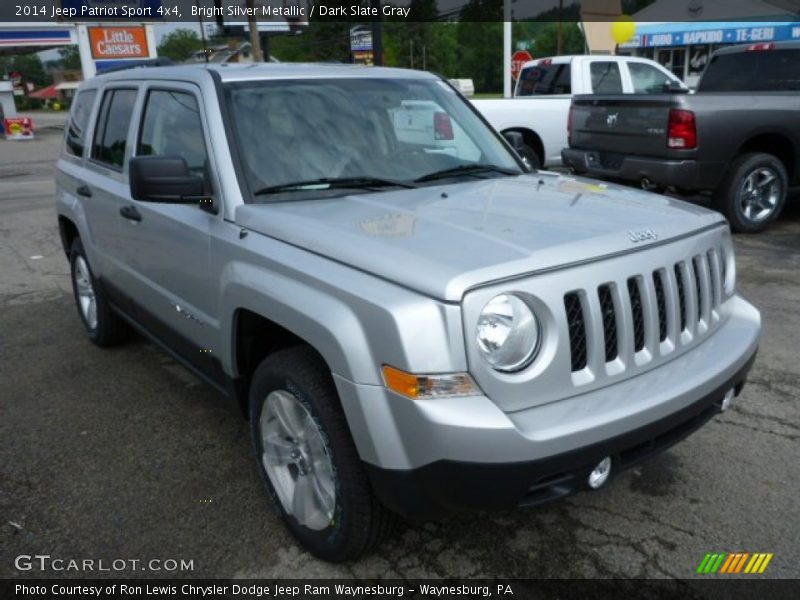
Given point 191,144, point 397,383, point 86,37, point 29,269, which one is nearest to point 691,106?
point 191,144

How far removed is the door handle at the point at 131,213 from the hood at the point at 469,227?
1.07m

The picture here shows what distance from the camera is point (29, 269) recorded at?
7543 millimetres

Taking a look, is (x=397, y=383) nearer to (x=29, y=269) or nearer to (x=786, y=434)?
(x=786, y=434)

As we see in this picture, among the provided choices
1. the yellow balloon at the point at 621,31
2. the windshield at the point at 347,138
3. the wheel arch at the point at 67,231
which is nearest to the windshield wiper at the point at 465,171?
the windshield at the point at 347,138

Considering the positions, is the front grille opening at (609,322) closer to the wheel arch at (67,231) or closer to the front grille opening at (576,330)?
the front grille opening at (576,330)

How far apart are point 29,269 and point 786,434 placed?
7.21 metres

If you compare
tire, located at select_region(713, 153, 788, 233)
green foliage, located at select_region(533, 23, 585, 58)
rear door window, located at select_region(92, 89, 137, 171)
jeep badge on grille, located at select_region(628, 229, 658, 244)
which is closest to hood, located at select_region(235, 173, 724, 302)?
jeep badge on grille, located at select_region(628, 229, 658, 244)

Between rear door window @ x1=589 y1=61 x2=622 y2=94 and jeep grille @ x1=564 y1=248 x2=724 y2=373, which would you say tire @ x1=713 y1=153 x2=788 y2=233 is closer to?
rear door window @ x1=589 y1=61 x2=622 y2=94

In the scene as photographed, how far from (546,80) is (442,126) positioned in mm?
8725

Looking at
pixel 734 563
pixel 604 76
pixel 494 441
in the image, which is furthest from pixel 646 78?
pixel 494 441

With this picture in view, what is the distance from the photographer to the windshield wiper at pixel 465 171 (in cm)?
328

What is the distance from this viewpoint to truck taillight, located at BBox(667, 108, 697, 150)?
6.83 m

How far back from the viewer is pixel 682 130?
6.88 m

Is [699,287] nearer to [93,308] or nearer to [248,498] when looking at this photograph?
[248,498]
